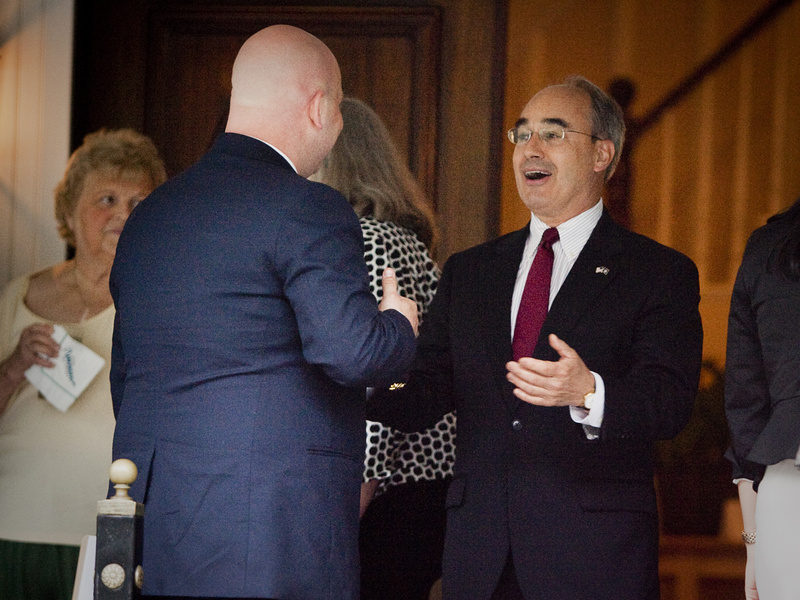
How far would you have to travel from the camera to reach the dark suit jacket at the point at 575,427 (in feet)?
7.27

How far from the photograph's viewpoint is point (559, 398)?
2076mm

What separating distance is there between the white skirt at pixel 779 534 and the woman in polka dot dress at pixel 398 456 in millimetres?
910

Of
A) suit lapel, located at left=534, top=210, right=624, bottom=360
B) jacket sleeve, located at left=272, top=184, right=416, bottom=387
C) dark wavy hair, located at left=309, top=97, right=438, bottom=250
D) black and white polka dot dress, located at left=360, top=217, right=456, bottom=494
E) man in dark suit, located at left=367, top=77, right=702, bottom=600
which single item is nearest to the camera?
jacket sleeve, located at left=272, top=184, right=416, bottom=387

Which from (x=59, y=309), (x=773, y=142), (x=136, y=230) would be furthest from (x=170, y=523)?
(x=773, y=142)

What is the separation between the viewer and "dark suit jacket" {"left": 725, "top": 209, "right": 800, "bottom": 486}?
2.03 m

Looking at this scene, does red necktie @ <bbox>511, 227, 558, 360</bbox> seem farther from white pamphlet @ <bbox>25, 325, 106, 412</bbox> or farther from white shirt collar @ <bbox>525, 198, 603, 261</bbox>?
white pamphlet @ <bbox>25, 325, 106, 412</bbox>

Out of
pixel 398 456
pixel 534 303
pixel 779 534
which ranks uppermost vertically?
pixel 534 303

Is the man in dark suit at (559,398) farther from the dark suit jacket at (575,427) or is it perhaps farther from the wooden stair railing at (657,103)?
the wooden stair railing at (657,103)

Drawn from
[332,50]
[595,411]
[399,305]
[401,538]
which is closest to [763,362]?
[595,411]

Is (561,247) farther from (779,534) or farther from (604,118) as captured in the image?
(779,534)

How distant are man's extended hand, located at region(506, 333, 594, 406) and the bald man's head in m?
0.58

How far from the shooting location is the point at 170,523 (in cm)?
188

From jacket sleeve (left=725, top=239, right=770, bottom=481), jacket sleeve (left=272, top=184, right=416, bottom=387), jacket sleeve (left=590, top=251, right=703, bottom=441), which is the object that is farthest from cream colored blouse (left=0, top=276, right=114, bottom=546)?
jacket sleeve (left=725, top=239, right=770, bottom=481)

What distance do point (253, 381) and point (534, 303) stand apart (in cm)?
83
